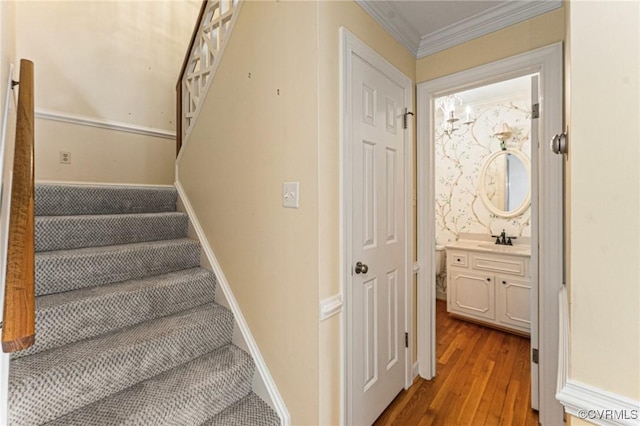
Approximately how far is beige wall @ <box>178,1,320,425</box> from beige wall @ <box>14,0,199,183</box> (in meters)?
1.47

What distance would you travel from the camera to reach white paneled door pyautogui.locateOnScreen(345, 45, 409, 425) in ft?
5.05

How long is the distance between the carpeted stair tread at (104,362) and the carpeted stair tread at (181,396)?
44 mm

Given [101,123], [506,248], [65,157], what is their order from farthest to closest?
[506,248] → [101,123] → [65,157]

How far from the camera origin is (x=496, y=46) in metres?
1.83

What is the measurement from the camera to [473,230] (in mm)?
3602

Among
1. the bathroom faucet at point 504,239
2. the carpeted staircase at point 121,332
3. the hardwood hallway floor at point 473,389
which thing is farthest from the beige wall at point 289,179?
the bathroom faucet at point 504,239

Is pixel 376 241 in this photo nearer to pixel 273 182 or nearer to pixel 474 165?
pixel 273 182

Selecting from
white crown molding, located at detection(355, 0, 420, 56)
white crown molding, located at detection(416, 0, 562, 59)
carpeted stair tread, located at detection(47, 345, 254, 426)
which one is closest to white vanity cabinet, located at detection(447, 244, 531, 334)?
white crown molding, located at detection(416, 0, 562, 59)

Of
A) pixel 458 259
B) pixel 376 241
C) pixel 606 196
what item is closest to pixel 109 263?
pixel 376 241

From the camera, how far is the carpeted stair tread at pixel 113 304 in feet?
4.29

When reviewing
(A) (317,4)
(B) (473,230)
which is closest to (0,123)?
(A) (317,4)

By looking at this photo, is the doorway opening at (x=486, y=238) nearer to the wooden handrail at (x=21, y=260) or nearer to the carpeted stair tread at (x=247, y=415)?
the carpeted stair tread at (x=247, y=415)

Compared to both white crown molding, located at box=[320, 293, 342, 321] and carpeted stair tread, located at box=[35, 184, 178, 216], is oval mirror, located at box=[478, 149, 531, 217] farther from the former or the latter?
carpeted stair tread, located at box=[35, 184, 178, 216]

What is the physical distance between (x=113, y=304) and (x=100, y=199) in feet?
3.00
